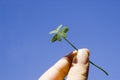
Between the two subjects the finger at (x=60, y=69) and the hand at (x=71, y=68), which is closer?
the hand at (x=71, y=68)

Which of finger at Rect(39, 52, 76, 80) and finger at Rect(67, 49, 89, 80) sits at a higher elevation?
finger at Rect(39, 52, 76, 80)

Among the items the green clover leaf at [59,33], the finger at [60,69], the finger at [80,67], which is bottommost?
the finger at [80,67]

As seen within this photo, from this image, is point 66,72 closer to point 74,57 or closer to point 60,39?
point 74,57

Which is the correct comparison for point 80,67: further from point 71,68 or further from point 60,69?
point 60,69

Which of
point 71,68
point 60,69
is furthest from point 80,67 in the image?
point 60,69

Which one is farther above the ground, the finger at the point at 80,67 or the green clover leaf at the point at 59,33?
the green clover leaf at the point at 59,33

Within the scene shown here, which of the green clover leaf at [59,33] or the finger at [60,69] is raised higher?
the green clover leaf at [59,33]

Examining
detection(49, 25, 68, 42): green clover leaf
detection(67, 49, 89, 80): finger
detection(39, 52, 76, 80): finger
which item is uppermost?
detection(49, 25, 68, 42): green clover leaf

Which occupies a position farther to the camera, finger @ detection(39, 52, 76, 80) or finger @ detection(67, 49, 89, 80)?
finger @ detection(39, 52, 76, 80)
